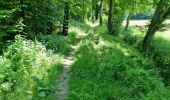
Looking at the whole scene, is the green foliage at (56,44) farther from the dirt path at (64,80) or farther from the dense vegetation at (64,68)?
the dirt path at (64,80)

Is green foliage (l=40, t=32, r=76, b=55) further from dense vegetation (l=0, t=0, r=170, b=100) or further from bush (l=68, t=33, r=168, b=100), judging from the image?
bush (l=68, t=33, r=168, b=100)

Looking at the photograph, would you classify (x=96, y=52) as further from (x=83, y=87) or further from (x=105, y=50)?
(x=83, y=87)

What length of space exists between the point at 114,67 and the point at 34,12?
8555 mm

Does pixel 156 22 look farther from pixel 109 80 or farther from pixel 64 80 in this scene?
pixel 64 80

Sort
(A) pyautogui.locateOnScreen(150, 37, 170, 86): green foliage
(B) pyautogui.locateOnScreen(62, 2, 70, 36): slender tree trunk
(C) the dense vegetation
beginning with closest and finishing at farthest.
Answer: (C) the dense vegetation, (A) pyautogui.locateOnScreen(150, 37, 170, 86): green foliage, (B) pyautogui.locateOnScreen(62, 2, 70, 36): slender tree trunk

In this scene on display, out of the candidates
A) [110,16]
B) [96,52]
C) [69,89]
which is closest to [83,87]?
[69,89]

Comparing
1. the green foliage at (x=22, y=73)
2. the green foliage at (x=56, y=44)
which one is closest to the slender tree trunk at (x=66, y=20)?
the green foliage at (x=56, y=44)

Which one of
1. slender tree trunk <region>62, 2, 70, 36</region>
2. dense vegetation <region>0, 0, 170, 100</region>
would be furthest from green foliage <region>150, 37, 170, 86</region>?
slender tree trunk <region>62, 2, 70, 36</region>

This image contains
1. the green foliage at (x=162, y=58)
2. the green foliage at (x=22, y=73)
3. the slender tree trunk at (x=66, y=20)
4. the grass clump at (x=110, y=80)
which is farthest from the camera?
the slender tree trunk at (x=66, y=20)

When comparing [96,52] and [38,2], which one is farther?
[38,2]

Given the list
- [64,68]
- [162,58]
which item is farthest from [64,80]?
[162,58]

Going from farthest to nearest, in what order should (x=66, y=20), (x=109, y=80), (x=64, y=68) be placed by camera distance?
1. (x=66, y=20)
2. (x=64, y=68)
3. (x=109, y=80)

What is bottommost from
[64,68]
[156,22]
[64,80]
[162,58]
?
[162,58]

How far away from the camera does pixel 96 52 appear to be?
1919 cm
